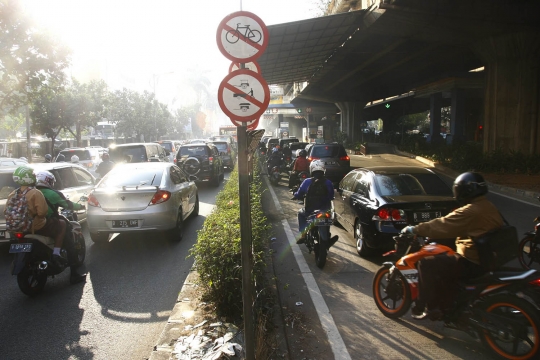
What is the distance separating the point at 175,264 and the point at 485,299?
15.5ft

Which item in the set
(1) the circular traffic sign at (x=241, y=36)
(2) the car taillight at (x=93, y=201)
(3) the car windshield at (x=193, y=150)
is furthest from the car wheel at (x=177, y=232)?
(3) the car windshield at (x=193, y=150)

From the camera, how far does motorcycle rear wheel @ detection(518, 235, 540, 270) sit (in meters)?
6.24

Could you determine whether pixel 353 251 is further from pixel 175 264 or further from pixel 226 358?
pixel 226 358

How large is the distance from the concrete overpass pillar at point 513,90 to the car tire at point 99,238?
15980 millimetres

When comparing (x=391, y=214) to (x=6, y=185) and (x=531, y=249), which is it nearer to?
(x=531, y=249)

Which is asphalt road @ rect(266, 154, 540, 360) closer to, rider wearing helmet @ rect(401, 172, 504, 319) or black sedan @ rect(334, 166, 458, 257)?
rider wearing helmet @ rect(401, 172, 504, 319)

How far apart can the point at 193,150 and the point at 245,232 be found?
15346 mm

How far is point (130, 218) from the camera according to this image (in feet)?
25.2

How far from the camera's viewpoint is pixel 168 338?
403 centimetres

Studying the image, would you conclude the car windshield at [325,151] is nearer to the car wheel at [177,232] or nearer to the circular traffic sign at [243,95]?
the car wheel at [177,232]

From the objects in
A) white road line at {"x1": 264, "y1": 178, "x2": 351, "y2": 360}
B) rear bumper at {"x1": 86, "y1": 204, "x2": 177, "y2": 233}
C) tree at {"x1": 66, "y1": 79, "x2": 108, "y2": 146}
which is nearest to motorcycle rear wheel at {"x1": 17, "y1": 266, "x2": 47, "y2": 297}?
rear bumper at {"x1": 86, "y1": 204, "x2": 177, "y2": 233}

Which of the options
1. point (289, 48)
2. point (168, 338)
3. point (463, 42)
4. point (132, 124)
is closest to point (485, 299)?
point (168, 338)

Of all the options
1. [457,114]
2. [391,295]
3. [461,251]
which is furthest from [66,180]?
[457,114]

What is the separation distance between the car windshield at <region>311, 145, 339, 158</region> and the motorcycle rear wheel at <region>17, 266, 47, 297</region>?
42.0 ft
